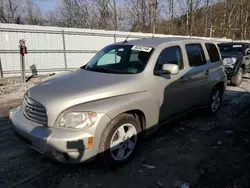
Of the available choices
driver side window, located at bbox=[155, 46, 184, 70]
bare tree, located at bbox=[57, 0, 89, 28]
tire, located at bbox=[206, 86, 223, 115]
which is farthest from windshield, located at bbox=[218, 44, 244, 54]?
bare tree, located at bbox=[57, 0, 89, 28]

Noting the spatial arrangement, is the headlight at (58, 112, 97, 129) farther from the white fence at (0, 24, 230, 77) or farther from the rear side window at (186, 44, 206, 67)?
the white fence at (0, 24, 230, 77)

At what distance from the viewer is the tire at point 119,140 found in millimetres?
2688

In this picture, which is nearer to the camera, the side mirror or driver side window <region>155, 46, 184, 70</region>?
the side mirror

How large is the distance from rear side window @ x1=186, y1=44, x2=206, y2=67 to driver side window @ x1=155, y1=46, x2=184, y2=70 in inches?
11.7

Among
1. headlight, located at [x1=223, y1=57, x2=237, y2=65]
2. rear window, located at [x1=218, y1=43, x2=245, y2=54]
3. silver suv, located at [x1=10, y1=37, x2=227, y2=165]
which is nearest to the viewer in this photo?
silver suv, located at [x1=10, y1=37, x2=227, y2=165]

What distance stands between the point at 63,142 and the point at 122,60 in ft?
6.28

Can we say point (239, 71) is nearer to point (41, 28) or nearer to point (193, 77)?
point (193, 77)

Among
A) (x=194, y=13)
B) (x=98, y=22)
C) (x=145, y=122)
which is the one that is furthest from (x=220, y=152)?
(x=194, y=13)

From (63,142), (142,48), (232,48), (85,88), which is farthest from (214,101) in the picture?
(232,48)

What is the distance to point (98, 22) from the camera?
79.0 feet

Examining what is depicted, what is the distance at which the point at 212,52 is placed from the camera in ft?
16.4

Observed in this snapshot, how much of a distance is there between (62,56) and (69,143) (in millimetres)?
8730

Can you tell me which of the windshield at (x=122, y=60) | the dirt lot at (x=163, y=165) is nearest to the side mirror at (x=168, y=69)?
the windshield at (x=122, y=60)

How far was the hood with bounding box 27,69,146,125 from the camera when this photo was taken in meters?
2.59
